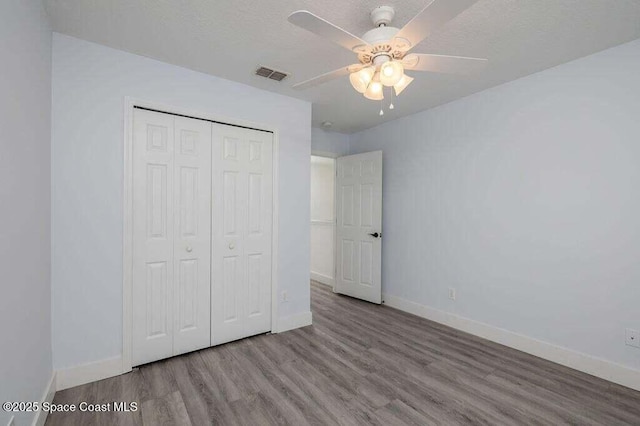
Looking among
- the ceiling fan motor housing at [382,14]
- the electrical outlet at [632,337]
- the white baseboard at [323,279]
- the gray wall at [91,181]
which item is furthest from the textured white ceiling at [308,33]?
the white baseboard at [323,279]

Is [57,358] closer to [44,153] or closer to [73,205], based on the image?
[73,205]

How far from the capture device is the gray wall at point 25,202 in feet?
4.22

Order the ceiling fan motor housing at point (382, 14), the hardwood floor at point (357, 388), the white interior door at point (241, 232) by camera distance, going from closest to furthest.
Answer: the ceiling fan motor housing at point (382, 14) → the hardwood floor at point (357, 388) → the white interior door at point (241, 232)

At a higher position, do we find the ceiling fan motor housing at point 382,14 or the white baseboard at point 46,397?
the ceiling fan motor housing at point 382,14

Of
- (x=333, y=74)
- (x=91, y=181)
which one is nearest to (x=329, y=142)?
(x=333, y=74)

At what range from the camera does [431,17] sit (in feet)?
4.18

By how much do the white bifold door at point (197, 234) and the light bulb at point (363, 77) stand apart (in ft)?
4.92

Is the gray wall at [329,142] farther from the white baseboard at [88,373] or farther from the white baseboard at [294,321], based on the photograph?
the white baseboard at [88,373]

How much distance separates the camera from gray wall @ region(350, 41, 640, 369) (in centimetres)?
228

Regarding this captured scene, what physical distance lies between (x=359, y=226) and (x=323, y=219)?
1400mm

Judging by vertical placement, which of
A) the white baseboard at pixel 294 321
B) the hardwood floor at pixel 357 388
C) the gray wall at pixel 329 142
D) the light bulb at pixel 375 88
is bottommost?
the hardwood floor at pixel 357 388

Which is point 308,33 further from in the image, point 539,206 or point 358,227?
point 358,227

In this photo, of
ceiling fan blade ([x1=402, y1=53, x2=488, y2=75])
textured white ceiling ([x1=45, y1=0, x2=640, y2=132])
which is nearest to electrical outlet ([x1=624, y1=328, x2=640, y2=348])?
textured white ceiling ([x1=45, y1=0, x2=640, y2=132])

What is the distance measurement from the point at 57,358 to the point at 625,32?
467 cm
